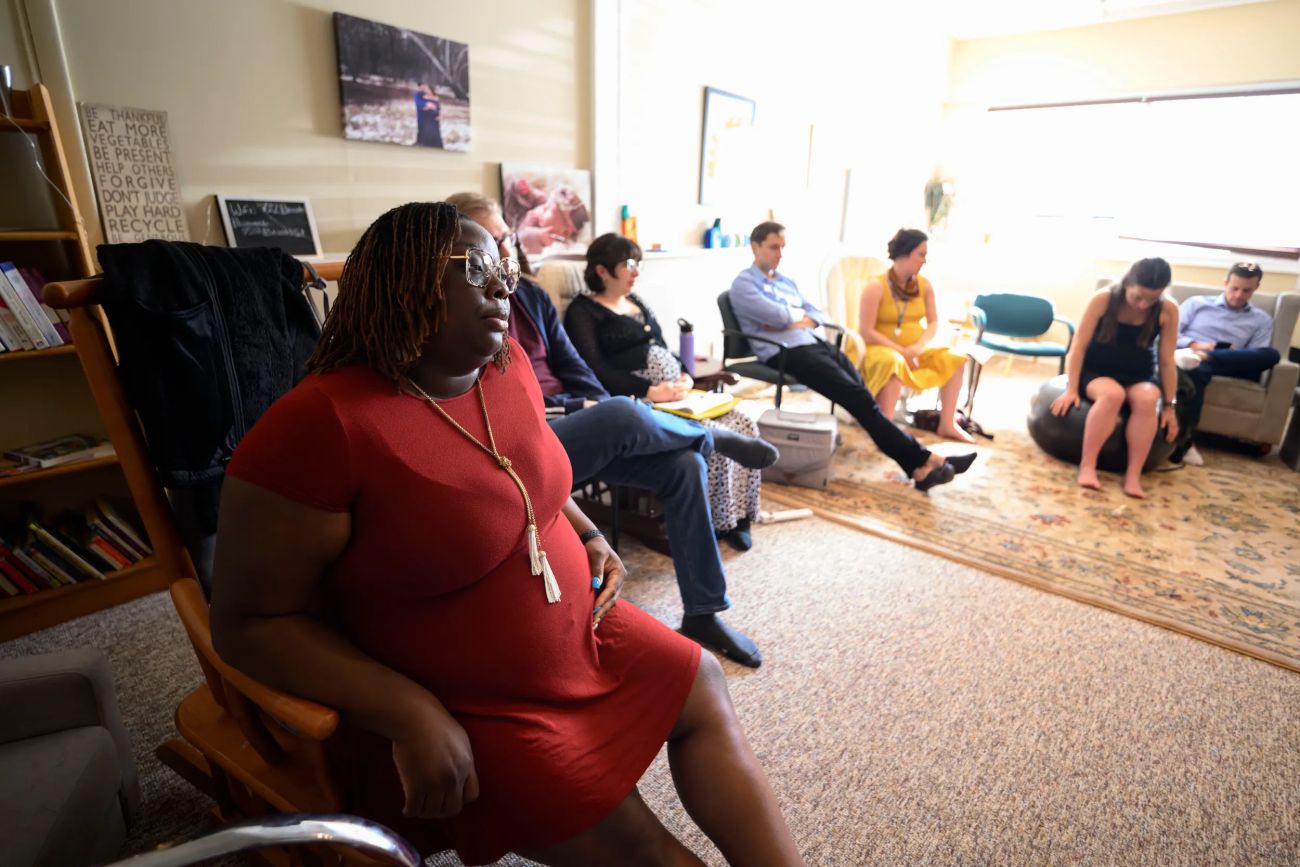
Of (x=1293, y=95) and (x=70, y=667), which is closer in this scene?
(x=70, y=667)

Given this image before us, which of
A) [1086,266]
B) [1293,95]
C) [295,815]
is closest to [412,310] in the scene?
[295,815]

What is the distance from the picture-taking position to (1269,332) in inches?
150

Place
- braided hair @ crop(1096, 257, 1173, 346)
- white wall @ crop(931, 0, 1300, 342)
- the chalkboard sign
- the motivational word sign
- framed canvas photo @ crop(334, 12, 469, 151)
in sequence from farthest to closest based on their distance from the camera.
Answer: white wall @ crop(931, 0, 1300, 342) → braided hair @ crop(1096, 257, 1173, 346) → framed canvas photo @ crop(334, 12, 469, 151) → the chalkboard sign → the motivational word sign

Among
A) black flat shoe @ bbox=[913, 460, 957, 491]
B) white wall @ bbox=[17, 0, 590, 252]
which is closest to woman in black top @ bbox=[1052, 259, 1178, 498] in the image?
black flat shoe @ bbox=[913, 460, 957, 491]

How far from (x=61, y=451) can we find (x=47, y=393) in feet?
0.68

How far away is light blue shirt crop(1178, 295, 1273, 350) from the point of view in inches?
150

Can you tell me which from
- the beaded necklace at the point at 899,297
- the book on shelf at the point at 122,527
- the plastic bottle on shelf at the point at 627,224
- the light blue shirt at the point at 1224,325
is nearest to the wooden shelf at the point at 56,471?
the book on shelf at the point at 122,527

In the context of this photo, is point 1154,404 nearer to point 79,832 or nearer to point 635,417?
point 635,417

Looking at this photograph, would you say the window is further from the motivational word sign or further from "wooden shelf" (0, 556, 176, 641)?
"wooden shelf" (0, 556, 176, 641)

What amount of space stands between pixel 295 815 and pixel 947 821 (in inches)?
53.8

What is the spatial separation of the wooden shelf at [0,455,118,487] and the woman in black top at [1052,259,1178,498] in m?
3.93

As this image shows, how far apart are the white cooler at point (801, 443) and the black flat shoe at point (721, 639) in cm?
128

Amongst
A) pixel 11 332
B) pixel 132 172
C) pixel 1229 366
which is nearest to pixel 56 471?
pixel 11 332

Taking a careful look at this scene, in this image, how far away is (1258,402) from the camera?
11.9 feet
